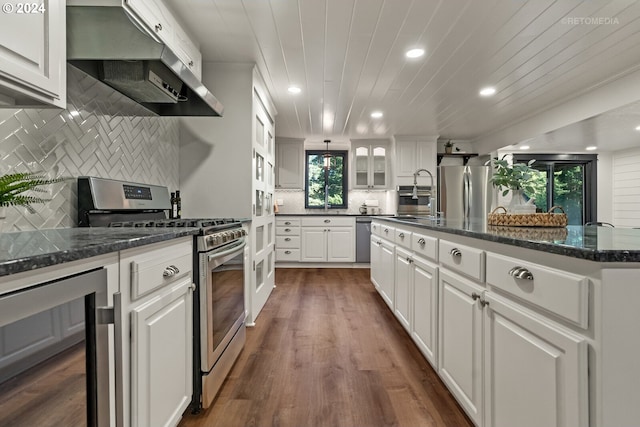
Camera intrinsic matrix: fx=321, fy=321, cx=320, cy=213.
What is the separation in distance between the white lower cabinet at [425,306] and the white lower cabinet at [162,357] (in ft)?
4.14

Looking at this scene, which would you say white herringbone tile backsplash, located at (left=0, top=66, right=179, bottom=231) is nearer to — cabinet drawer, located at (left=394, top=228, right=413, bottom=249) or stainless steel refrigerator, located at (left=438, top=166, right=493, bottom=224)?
cabinet drawer, located at (left=394, top=228, right=413, bottom=249)

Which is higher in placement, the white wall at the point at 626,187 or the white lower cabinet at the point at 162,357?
the white wall at the point at 626,187

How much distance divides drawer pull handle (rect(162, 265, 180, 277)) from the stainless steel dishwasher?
4521 mm

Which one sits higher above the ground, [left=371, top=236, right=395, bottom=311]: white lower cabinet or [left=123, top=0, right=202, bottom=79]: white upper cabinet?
[left=123, top=0, right=202, bottom=79]: white upper cabinet

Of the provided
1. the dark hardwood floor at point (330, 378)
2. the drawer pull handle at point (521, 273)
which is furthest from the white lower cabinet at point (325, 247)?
the drawer pull handle at point (521, 273)

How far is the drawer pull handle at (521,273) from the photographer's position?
38.9 inches

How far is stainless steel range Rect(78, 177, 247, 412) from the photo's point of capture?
1526 mm

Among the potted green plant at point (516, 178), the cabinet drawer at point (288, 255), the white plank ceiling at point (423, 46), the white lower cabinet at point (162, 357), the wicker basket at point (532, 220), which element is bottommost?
the cabinet drawer at point (288, 255)

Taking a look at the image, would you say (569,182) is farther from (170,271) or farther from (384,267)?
(170,271)

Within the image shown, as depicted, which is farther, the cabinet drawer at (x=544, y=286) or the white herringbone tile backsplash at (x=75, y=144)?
the white herringbone tile backsplash at (x=75, y=144)

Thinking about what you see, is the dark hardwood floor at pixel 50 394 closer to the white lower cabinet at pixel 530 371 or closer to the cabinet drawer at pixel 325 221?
the white lower cabinet at pixel 530 371

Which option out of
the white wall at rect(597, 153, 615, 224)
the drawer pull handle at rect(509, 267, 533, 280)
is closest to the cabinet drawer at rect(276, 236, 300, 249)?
the drawer pull handle at rect(509, 267, 533, 280)

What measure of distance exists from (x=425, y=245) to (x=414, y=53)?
1667 millimetres

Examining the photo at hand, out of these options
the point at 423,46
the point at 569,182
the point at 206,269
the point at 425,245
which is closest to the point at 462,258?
the point at 425,245
